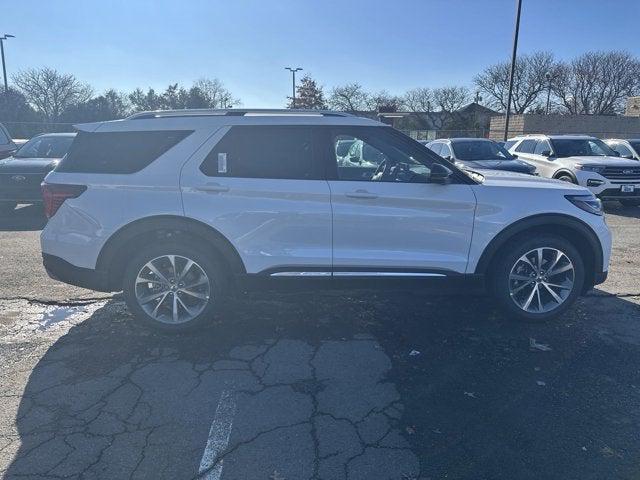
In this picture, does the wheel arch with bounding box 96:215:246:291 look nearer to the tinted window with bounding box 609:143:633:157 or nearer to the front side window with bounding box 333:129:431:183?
the front side window with bounding box 333:129:431:183

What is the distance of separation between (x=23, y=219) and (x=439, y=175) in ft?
28.9

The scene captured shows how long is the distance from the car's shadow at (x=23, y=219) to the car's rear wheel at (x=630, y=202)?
12.4 meters

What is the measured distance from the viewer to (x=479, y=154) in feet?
37.4

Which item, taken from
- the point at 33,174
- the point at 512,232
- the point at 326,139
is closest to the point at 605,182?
the point at 512,232

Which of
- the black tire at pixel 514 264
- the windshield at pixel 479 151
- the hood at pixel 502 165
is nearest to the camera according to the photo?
the black tire at pixel 514 264

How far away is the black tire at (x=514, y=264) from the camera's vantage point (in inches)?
161

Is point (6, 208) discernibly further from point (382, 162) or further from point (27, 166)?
point (382, 162)

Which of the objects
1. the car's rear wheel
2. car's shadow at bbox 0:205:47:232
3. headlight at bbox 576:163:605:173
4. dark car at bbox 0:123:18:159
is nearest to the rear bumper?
car's shadow at bbox 0:205:47:232

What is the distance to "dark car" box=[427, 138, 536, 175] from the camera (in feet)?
34.8

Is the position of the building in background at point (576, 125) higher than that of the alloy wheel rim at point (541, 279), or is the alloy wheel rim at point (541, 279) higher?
the building in background at point (576, 125)

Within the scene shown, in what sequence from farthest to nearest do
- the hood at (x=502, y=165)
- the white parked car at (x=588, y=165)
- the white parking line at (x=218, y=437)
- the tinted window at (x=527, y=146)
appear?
the tinted window at (x=527, y=146) → the white parked car at (x=588, y=165) → the hood at (x=502, y=165) → the white parking line at (x=218, y=437)

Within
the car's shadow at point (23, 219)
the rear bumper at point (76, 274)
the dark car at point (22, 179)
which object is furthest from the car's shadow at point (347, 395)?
the dark car at point (22, 179)

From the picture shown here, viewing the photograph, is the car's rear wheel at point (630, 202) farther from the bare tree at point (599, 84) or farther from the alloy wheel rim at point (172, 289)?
the bare tree at point (599, 84)

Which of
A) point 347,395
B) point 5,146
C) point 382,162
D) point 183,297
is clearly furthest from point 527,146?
point 5,146
